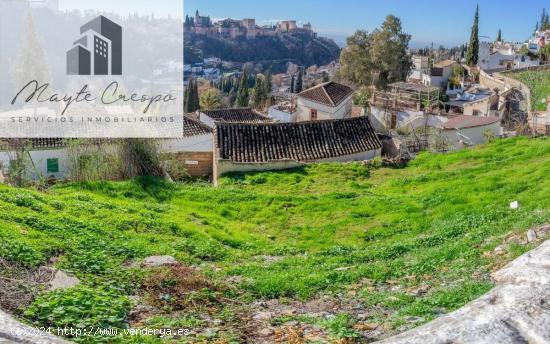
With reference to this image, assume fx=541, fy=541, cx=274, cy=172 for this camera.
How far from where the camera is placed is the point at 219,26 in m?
159

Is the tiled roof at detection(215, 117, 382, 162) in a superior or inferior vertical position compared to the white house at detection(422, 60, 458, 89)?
inferior

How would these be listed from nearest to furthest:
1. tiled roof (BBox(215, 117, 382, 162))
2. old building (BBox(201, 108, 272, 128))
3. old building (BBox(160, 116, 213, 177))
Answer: tiled roof (BBox(215, 117, 382, 162))
old building (BBox(160, 116, 213, 177))
old building (BBox(201, 108, 272, 128))

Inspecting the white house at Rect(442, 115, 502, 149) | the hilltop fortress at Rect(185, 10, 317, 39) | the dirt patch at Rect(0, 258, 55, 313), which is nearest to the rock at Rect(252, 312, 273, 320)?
the dirt patch at Rect(0, 258, 55, 313)

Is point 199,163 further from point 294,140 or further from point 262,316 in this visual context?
point 262,316

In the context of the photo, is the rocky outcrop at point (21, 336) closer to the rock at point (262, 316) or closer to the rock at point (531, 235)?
the rock at point (262, 316)

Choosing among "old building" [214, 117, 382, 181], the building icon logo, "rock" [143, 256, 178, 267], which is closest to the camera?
"rock" [143, 256, 178, 267]

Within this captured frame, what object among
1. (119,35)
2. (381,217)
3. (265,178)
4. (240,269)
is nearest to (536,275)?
(240,269)

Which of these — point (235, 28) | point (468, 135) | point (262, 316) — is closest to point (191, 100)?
point (468, 135)

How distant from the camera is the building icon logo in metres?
15.7

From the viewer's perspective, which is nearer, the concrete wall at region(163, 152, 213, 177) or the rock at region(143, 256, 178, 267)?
the rock at region(143, 256, 178, 267)

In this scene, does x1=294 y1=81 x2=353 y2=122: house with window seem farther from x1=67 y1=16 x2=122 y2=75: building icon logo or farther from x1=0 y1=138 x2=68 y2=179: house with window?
x1=0 y1=138 x2=68 y2=179: house with window

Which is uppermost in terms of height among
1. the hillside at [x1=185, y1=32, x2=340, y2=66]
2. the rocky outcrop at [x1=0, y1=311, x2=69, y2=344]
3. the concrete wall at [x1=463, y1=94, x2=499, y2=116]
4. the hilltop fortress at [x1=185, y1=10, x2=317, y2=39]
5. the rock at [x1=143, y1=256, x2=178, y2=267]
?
the hilltop fortress at [x1=185, y1=10, x2=317, y2=39]

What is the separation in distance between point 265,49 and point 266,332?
5692 inches

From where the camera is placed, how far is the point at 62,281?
5902 millimetres
